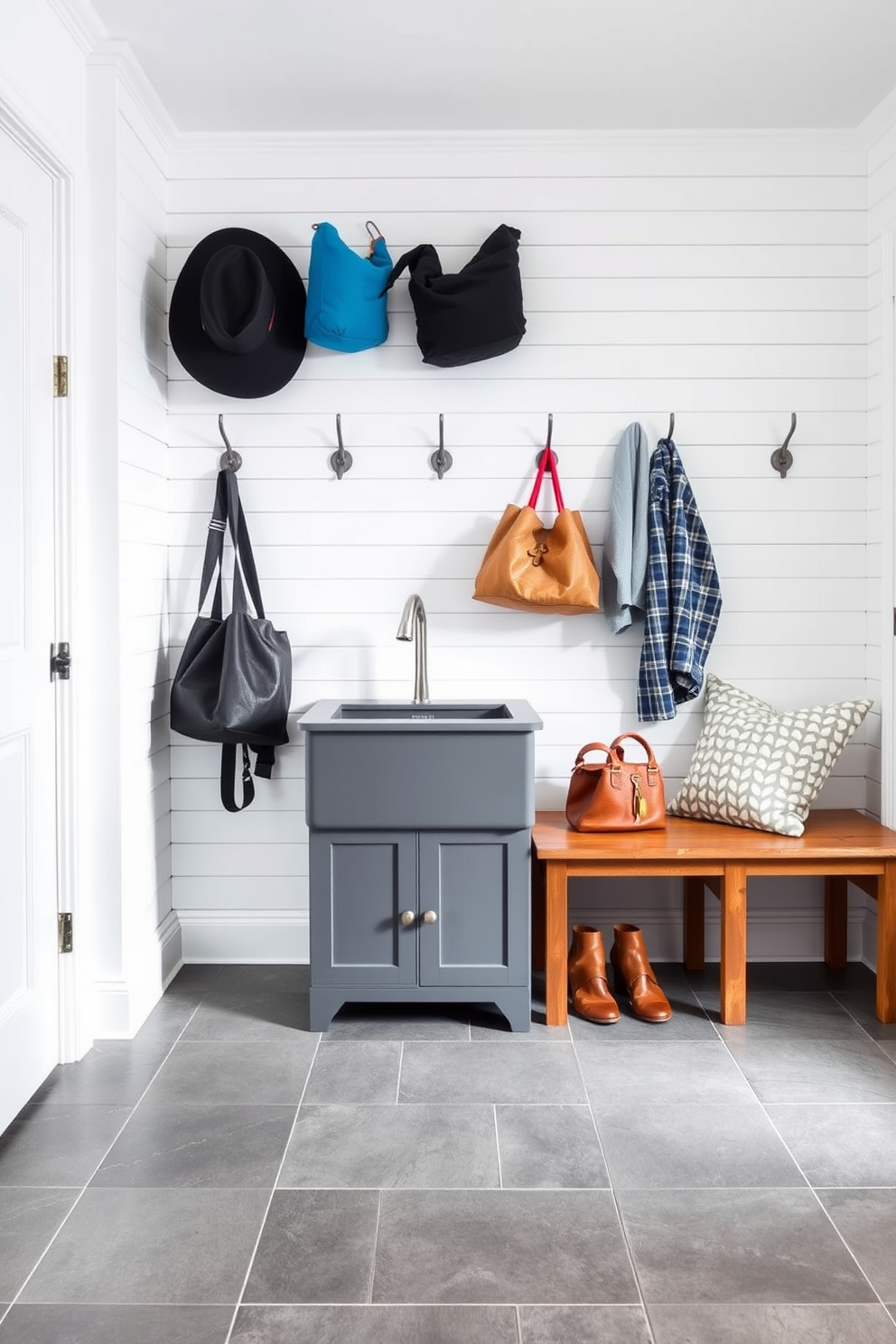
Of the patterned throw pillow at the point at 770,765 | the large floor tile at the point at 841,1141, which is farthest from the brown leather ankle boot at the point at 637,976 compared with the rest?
the large floor tile at the point at 841,1141

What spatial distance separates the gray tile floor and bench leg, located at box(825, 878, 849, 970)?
0.35 m

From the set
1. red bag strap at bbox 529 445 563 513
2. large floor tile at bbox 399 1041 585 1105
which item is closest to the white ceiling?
red bag strap at bbox 529 445 563 513

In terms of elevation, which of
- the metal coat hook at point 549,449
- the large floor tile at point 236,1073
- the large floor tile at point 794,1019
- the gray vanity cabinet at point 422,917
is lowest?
the large floor tile at point 236,1073

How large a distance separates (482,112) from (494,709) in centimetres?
168

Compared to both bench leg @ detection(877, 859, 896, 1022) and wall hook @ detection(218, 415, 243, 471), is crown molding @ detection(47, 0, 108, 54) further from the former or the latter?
bench leg @ detection(877, 859, 896, 1022)

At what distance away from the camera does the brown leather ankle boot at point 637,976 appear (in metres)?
2.72

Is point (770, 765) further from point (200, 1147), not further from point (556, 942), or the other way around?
point (200, 1147)

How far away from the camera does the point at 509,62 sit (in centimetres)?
261

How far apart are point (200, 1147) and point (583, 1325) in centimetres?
88

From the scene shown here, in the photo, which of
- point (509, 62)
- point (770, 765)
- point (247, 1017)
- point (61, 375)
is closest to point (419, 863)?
point (247, 1017)

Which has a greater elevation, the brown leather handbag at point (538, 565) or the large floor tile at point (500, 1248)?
the brown leather handbag at point (538, 565)

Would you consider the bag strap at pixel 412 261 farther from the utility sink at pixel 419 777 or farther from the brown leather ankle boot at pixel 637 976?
the brown leather ankle boot at pixel 637 976

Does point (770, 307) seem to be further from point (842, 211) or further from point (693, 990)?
point (693, 990)

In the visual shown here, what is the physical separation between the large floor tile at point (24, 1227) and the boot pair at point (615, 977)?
1.36 metres
